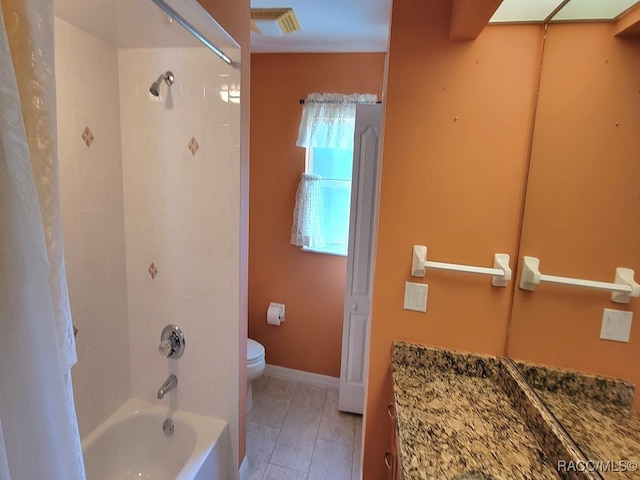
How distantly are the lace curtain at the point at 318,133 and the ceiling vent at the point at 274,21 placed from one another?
469 mm

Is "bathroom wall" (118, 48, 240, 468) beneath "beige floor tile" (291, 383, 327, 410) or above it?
above

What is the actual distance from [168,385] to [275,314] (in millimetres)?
1017

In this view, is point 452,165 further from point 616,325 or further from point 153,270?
point 153,270

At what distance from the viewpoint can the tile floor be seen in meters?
1.89

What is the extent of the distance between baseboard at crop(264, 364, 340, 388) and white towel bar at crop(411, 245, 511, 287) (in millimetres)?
1728

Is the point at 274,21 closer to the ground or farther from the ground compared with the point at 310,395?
farther from the ground

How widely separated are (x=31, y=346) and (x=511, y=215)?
1415 millimetres

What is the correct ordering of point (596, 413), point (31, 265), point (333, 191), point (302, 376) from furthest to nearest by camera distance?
1. point (302, 376)
2. point (333, 191)
3. point (596, 413)
4. point (31, 265)

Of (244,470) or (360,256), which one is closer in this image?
Answer: (244,470)

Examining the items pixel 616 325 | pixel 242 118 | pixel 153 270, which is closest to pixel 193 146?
pixel 242 118

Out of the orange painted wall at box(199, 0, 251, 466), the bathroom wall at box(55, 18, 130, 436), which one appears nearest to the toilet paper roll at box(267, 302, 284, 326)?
the orange painted wall at box(199, 0, 251, 466)

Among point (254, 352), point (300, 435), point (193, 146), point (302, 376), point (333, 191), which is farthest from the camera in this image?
point (302, 376)

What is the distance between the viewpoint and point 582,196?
3.61 ft

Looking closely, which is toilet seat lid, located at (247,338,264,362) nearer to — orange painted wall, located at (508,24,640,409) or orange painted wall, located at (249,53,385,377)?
orange painted wall, located at (249,53,385,377)
